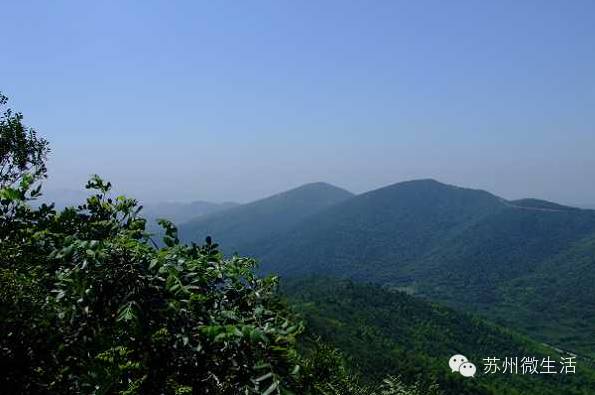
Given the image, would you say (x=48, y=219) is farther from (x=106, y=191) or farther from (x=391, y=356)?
(x=391, y=356)

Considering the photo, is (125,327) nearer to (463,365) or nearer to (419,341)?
(463,365)

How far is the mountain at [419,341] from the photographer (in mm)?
122688

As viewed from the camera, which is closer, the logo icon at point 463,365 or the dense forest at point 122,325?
the dense forest at point 122,325

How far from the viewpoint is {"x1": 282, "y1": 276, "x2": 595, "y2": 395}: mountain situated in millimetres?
122688

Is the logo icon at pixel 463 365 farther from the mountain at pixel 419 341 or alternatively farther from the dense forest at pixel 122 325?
the mountain at pixel 419 341

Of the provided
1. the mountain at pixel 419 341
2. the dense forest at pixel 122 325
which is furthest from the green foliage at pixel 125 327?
the mountain at pixel 419 341

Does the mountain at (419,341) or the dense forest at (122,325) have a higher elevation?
the dense forest at (122,325)

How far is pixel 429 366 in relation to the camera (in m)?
128

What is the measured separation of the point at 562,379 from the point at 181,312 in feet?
619

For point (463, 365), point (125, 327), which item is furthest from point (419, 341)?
point (125, 327)

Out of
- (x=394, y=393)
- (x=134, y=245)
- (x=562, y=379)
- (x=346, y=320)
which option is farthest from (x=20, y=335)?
(x=562, y=379)

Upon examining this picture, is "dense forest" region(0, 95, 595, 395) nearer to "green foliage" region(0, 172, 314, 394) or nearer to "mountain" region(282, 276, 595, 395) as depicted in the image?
"green foliage" region(0, 172, 314, 394)

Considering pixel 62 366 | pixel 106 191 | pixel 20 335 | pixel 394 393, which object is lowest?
pixel 394 393

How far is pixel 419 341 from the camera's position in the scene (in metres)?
156
